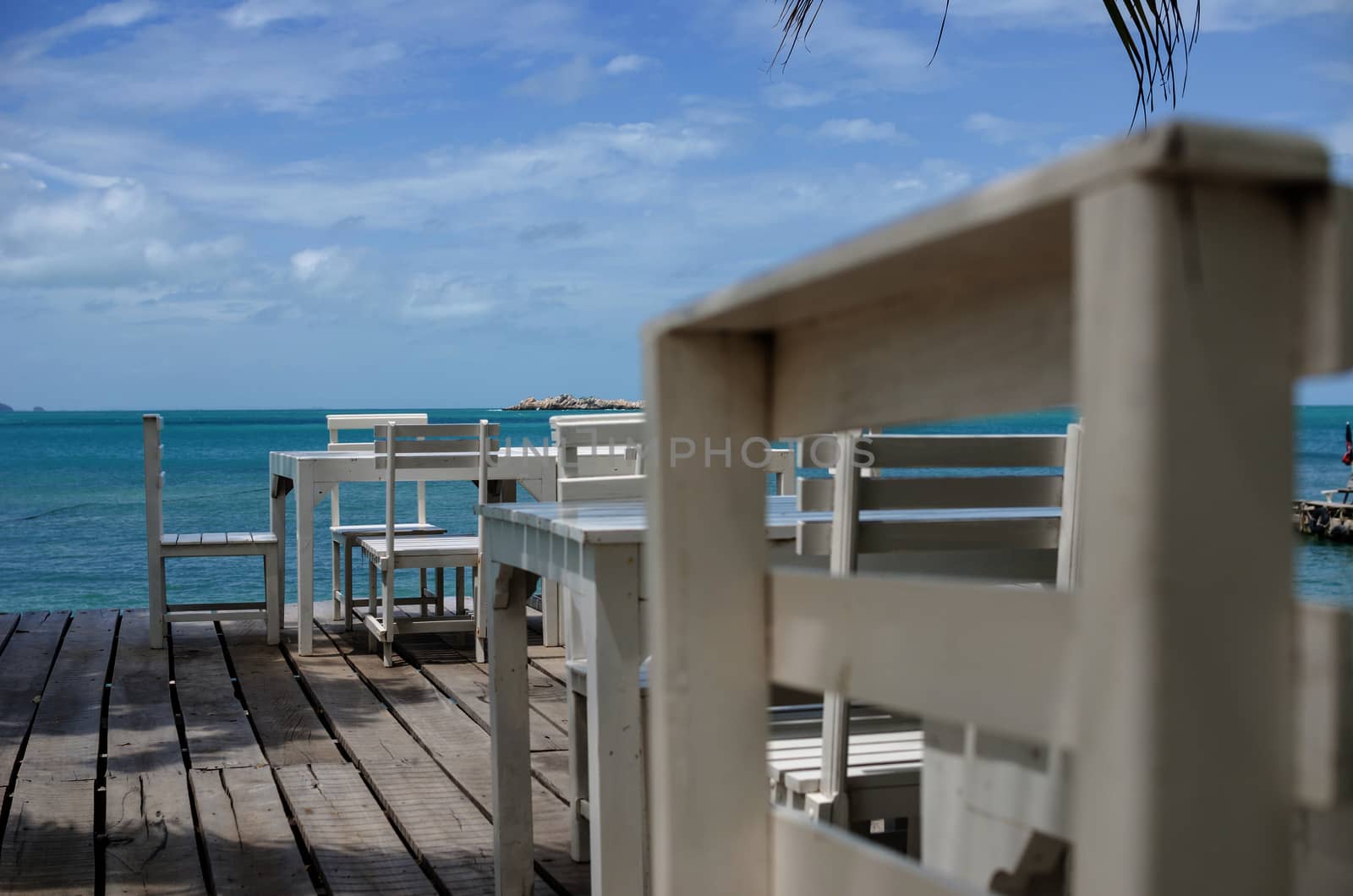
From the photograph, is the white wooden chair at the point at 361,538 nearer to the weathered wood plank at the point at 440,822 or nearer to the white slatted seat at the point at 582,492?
the white slatted seat at the point at 582,492

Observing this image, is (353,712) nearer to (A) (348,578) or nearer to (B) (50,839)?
(B) (50,839)

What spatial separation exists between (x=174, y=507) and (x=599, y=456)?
23.6m

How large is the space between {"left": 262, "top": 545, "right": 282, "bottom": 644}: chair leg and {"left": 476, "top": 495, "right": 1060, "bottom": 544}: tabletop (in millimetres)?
3206

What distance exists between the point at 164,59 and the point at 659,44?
1036 inches

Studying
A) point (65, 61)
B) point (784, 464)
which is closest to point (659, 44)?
point (65, 61)

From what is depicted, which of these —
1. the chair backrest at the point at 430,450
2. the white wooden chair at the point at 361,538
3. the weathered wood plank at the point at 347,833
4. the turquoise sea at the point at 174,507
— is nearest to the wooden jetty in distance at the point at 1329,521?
the turquoise sea at the point at 174,507

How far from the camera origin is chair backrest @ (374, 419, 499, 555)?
189 inches

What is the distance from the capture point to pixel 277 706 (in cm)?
404

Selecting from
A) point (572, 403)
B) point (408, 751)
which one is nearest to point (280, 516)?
point (408, 751)

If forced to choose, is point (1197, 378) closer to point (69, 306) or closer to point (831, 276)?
point (831, 276)

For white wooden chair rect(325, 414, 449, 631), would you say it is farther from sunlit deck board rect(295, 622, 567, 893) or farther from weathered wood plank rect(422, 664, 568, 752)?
weathered wood plank rect(422, 664, 568, 752)

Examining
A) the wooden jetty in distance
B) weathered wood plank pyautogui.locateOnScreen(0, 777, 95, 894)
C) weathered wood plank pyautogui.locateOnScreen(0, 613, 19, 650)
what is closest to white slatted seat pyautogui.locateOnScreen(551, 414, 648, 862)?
weathered wood plank pyautogui.locateOnScreen(0, 777, 95, 894)

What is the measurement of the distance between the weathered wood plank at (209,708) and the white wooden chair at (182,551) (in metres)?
0.15

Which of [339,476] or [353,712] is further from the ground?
[339,476]
